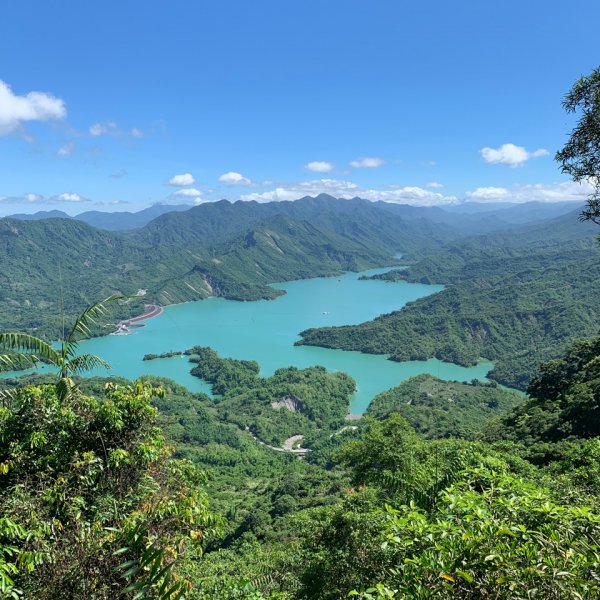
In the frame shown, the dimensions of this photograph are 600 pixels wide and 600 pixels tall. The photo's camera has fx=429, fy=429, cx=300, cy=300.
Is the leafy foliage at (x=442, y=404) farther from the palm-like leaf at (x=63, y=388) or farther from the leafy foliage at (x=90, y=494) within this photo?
the palm-like leaf at (x=63, y=388)

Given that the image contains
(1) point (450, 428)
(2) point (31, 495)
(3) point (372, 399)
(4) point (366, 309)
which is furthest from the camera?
(4) point (366, 309)

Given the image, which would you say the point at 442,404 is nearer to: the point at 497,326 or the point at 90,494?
the point at 497,326

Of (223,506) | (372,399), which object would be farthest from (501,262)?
(223,506)

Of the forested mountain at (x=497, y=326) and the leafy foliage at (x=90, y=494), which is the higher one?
the leafy foliage at (x=90, y=494)

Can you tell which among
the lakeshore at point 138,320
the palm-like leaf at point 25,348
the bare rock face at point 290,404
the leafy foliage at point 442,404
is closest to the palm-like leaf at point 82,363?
the palm-like leaf at point 25,348

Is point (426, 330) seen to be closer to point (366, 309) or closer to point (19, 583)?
point (366, 309)

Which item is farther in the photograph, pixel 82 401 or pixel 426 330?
pixel 426 330

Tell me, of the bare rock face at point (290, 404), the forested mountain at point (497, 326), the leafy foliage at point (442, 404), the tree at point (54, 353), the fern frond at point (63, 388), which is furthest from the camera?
the forested mountain at point (497, 326)

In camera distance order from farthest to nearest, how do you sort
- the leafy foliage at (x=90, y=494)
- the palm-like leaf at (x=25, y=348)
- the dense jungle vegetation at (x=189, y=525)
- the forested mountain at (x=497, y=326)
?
the forested mountain at (x=497, y=326) < the palm-like leaf at (x=25, y=348) < the leafy foliage at (x=90, y=494) < the dense jungle vegetation at (x=189, y=525)
